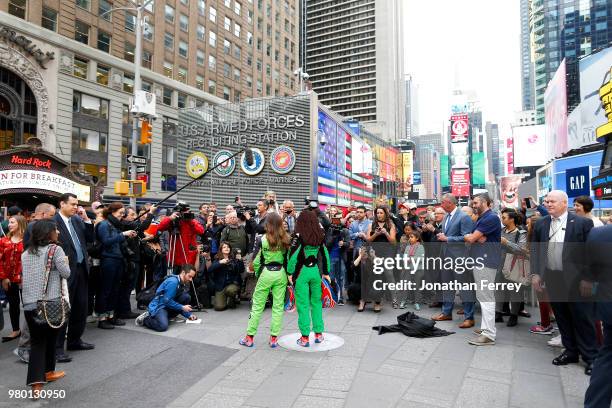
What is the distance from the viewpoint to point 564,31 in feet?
344

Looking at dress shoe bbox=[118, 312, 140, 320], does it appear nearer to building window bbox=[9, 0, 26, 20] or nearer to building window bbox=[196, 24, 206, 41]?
building window bbox=[9, 0, 26, 20]

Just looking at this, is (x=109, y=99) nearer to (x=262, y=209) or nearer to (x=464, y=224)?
(x=262, y=209)

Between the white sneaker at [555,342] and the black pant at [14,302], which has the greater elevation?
the black pant at [14,302]

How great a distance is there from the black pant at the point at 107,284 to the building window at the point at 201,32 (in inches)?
1666

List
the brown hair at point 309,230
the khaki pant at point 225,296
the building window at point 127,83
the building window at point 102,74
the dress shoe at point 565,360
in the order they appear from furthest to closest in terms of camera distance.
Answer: the building window at point 127,83 → the building window at point 102,74 → the khaki pant at point 225,296 → the brown hair at point 309,230 → the dress shoe at point 565,360

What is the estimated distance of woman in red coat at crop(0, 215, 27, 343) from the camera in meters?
6.08

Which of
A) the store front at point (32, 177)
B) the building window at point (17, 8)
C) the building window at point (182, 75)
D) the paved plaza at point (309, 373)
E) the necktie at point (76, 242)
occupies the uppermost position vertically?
the building window at point (182, 75)

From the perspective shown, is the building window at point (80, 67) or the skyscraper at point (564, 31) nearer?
the building window at point (80, 67)

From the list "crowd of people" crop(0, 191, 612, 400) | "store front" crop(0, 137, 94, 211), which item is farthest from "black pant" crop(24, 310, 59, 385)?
"store front" crop(0, 137, 94, 211)

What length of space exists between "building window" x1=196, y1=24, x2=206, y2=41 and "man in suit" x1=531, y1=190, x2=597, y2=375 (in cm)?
4503

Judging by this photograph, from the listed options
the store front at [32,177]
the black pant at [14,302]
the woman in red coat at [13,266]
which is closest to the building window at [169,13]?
the store front at [32,177]

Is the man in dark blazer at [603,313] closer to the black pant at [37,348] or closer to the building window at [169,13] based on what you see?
the black pant at [37,348]

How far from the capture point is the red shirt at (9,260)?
607cm

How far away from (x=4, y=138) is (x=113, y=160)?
25.8 feet
